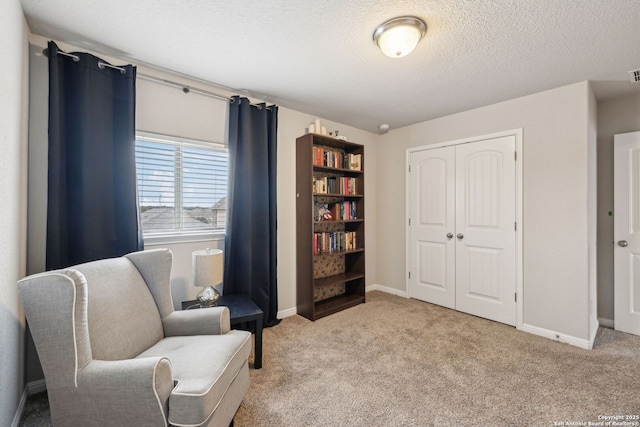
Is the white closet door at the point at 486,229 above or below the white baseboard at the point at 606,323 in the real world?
above

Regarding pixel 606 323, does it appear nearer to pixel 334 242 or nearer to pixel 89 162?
pixel 334 242

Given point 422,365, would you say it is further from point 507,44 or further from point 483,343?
point 507,44

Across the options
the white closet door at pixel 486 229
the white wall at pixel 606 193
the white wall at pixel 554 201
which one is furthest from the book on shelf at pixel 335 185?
the white wall at pixel 606 193

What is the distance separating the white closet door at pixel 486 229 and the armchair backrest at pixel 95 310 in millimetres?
3071

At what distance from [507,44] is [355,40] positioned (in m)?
1.05

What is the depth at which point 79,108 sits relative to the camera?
1.92 meters

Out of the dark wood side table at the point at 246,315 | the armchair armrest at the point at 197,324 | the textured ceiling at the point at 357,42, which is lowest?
the dark wood side table at the point at 246,315

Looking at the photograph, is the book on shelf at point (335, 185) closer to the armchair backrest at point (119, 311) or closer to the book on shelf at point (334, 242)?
the book on shelf at point (334, 242)

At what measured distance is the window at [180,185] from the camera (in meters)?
2.29

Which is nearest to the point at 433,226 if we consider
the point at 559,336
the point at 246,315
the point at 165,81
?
the point at 559,336

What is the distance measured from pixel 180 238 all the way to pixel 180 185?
475 millimetres

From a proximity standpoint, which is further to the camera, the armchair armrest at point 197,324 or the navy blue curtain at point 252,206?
Result: the navy blue curtain at point 252,206

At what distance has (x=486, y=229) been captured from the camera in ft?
10.1

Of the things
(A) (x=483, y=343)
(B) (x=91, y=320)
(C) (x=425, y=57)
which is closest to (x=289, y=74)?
(C) (x=425, y=57)
